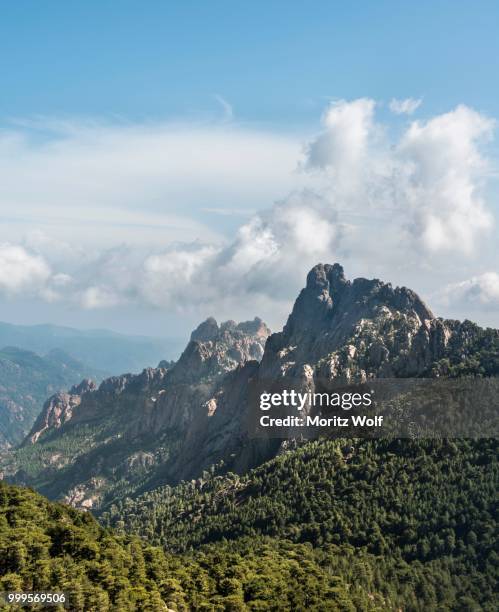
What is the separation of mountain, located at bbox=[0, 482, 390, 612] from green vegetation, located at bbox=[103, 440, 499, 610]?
13.1 meters

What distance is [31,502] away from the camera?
11069 centimetres

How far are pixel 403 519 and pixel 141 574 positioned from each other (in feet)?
303

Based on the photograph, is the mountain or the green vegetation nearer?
the mountain

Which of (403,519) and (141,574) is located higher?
(403,519)

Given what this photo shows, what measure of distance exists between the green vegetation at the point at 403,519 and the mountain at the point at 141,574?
13.1m

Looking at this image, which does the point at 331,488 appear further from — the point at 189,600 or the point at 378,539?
the point at 189,600

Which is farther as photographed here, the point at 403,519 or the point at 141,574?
the point at 403,519

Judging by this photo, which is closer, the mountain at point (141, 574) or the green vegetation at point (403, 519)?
the mountain at point (141, 574)

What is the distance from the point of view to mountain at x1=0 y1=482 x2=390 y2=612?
3120 inches

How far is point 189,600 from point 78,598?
78.6 feet

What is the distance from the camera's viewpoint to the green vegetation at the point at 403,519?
13650 centimetres

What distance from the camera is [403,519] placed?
6403 inches

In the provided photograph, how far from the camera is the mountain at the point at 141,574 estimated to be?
79250 millimetres

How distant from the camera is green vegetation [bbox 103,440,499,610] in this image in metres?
136
